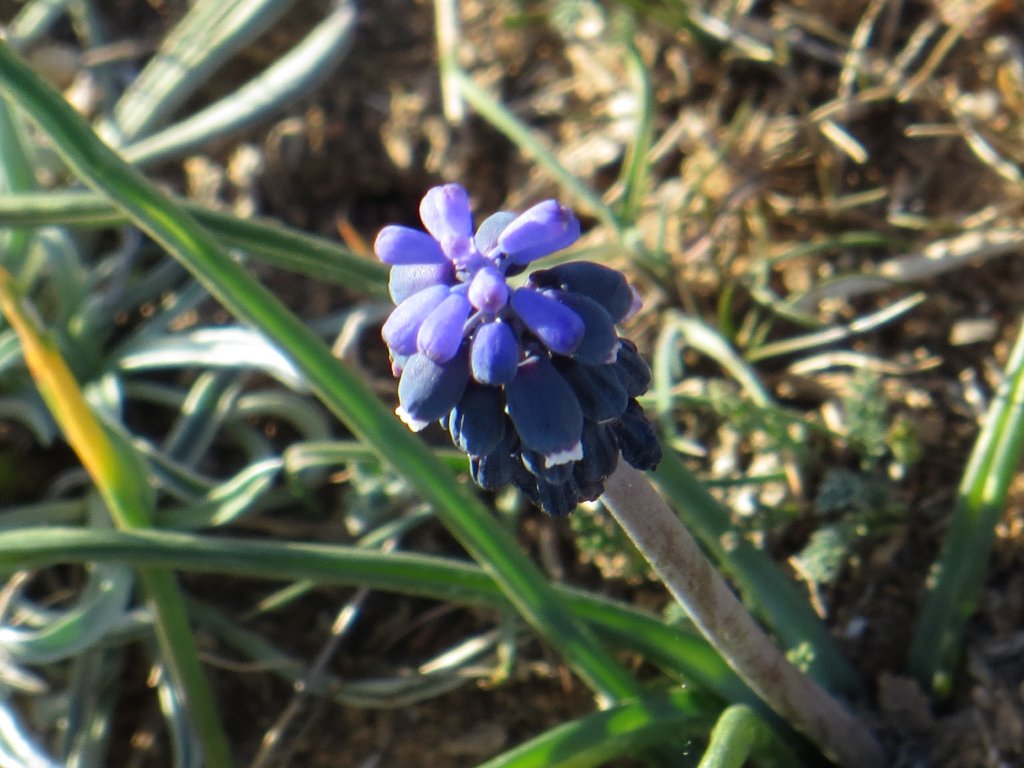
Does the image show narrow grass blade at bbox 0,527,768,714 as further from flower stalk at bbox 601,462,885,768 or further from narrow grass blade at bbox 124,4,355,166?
narrow grass blade at bbox 124,4,355,166

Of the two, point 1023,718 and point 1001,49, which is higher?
point 1001,49

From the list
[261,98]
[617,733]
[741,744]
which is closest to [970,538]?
[741,744]

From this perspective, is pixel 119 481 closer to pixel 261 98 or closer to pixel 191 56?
pixel 261 98

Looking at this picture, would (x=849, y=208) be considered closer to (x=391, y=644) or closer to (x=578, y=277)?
(x=391, y=644)

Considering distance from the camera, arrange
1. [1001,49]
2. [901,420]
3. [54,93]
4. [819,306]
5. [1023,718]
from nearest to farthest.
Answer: [54,93] → [1023,718] → [901,420] → [819,306] → [1001,49]

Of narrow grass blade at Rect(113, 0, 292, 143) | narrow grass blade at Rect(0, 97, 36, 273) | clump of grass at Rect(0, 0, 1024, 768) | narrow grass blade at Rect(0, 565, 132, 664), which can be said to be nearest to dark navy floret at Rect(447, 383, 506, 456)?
clump of grass at Rect(0, 0, 1024, 768)

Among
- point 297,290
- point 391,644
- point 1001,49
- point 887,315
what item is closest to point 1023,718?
point 887,315

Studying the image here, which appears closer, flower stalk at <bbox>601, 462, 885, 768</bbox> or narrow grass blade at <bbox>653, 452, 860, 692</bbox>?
flower stalk at <bbox>601, 462, 885, 768</bbox>
